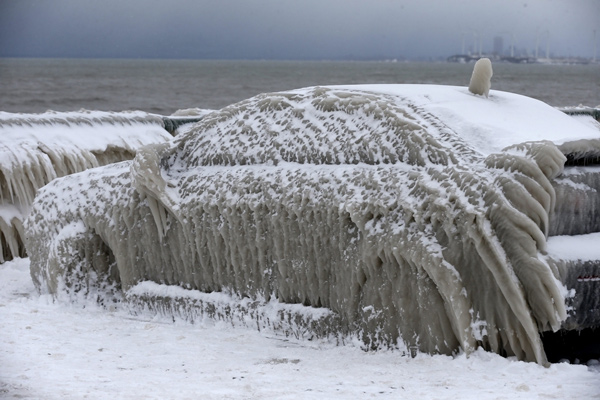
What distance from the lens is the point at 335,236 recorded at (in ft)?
14.3

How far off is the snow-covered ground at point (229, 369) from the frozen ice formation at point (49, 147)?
2.62m

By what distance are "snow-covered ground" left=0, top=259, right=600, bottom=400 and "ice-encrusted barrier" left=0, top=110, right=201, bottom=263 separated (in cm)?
262

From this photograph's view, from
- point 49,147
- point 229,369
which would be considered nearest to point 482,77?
point 229,369

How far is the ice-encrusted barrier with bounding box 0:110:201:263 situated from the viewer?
7461mm

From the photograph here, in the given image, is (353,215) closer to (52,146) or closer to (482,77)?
(482,77)

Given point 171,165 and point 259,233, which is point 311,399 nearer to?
point 259,233

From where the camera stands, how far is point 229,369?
4004mm

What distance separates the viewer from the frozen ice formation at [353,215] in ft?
12.6

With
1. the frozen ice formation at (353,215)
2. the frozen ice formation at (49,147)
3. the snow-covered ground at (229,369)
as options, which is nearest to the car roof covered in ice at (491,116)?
the frozen ice formation at (353,215)

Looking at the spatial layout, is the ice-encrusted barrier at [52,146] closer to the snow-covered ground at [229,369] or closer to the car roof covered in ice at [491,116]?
the snow-covered ground at [229,369]

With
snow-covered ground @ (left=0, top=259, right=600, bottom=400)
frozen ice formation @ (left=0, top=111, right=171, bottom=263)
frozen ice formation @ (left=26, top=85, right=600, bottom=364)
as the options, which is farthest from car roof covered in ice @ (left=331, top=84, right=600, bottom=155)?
frozen ice formation @ (left=0, top=111, right=171, bottom=263)

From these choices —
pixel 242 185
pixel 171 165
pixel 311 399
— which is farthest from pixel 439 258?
pixel 171 165

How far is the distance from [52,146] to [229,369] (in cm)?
460

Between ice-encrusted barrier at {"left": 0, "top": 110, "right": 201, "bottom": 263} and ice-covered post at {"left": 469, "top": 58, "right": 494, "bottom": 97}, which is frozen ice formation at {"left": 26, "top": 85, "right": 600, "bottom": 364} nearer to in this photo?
ice-covered post at {"left": 469, "top": 58, "right": 494, "bottom": 97}
